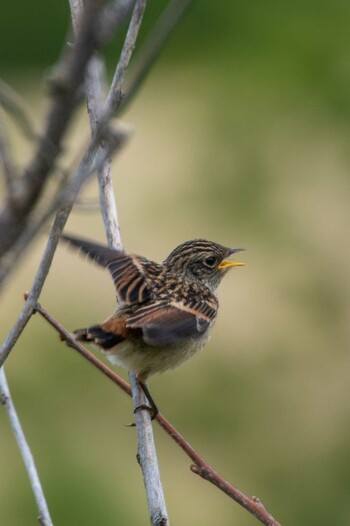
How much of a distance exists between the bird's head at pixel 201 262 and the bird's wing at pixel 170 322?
341 millimetres

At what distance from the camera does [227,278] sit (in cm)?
578

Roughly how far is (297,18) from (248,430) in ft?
9.19

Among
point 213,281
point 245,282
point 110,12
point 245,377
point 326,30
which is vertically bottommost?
point 110,12

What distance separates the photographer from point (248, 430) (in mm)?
5566

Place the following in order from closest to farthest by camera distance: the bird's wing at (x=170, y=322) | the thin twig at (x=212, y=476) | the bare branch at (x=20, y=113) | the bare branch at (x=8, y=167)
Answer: the bare branch at (x=8, y=167) < the bare branch at (x=20, y=113) < the thin twig at (x=212, y=476) < the bird's wing at (x=170, y=322)

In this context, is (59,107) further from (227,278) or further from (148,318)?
(227,278)

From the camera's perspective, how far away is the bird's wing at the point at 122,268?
283 cm

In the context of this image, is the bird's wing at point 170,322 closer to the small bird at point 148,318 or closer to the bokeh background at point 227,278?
the small bird at point 148,318

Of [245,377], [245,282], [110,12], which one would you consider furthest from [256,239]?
[110,12]

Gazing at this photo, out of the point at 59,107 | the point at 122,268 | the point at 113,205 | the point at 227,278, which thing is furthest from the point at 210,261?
the point at 59,107

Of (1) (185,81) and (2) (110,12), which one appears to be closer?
(2) (110,12)

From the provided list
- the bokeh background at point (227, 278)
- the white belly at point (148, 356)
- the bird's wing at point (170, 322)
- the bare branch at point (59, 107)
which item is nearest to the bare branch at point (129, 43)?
the bird's wing at point (170, 322)

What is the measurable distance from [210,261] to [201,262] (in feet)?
0.14

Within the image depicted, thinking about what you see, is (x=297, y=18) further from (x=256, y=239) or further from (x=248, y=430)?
(x=248, y=430)
